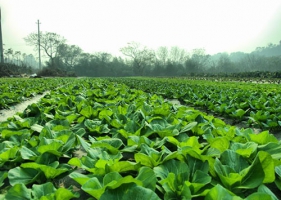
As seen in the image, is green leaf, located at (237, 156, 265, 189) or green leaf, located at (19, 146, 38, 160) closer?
green leaf, located at (237, 156, 265, 189)

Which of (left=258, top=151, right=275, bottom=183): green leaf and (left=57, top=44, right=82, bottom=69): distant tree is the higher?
(left=57, top=44, right=82, bottom=69): distant tree

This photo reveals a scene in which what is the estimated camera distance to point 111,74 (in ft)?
241

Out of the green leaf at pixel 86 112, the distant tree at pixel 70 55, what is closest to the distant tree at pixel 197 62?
the distant tree at pixel 70 55

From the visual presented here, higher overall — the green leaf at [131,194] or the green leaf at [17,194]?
the green leaf at [131,194]

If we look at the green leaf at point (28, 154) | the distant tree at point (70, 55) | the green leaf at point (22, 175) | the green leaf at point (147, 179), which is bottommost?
the green leaf at point (22, 175)

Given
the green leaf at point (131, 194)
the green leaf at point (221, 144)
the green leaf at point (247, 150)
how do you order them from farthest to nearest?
the green leaf at point (221, 144) → the green leaf at point (247, 150) → the green leaf at point (131, 194)

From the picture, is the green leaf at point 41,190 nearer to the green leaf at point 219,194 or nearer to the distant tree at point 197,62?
the green leaf at point 219,194

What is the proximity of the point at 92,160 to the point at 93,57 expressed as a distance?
7902cm

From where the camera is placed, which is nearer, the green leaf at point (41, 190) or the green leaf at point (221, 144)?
the green leaf at point (41, 190)

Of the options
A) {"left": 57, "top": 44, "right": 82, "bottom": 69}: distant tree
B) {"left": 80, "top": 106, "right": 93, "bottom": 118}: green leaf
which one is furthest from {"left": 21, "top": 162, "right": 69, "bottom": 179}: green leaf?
{"left": 57, "top": 44, "right": 82, "bottom": 69}: distant tree

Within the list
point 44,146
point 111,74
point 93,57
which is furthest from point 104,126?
point 93,57

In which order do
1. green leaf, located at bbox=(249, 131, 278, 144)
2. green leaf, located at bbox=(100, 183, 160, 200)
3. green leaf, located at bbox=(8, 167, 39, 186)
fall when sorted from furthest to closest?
green leaf, located at bbox=(249, 131, 278, 144) < green leaf, located at bbox=(8, 167, 39, 186) < green leaf, located at bbox=(100, 183, 160, 200)

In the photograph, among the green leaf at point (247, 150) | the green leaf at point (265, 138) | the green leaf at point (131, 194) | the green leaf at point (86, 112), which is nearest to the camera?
the green leaf at point (131, 194)

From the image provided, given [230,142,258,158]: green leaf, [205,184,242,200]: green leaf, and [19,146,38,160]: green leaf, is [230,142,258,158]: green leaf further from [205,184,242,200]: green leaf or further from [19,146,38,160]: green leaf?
[19,146,38,160]: green leaf
